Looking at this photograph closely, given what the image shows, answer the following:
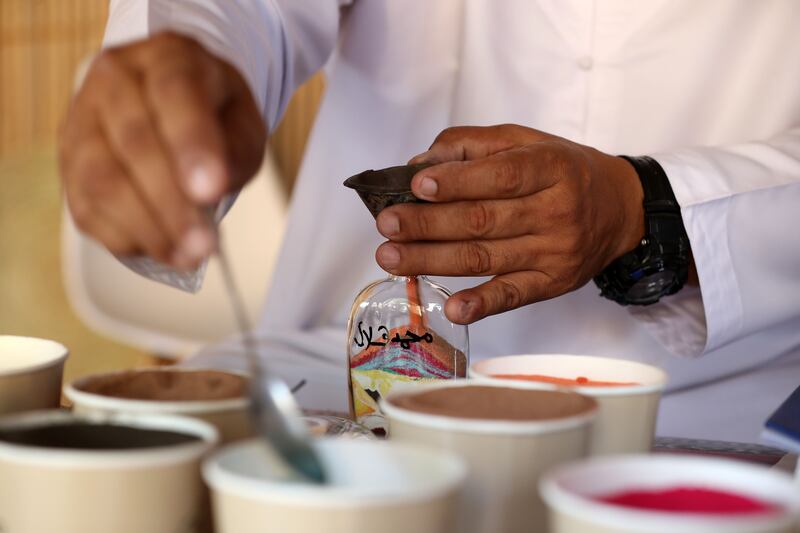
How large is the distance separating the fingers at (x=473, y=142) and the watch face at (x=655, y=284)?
188mm

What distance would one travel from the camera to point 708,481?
48 centimetres

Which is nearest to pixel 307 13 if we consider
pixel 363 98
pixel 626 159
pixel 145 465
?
pixel 363 98

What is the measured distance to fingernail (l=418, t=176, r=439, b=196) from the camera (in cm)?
85

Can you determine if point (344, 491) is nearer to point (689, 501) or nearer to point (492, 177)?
point (689, 501)

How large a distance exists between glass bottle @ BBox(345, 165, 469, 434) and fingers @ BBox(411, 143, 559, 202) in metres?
0.02

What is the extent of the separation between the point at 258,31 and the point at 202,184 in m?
0.67

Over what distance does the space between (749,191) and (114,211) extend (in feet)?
2.41

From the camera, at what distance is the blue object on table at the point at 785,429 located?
1.91ft

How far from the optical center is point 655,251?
1.05m

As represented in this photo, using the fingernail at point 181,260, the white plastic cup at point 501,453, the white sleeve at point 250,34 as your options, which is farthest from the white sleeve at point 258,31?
the white plastic cup at point 501,453

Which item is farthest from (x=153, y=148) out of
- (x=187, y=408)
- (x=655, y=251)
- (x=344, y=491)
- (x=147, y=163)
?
(x=655, y=251)

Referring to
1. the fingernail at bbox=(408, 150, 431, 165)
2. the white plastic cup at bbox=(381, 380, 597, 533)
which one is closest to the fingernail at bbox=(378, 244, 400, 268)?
the fingernail at bbox=(408, 150, 431, 165)

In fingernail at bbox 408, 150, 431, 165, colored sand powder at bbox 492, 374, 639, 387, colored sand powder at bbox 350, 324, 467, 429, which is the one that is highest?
fingernail at bbox 408, 150, 431, 165

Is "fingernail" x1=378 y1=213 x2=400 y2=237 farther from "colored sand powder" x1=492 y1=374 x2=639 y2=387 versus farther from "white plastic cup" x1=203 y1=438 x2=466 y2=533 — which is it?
"white plastic cup" x1=203 y1=438 x2=466 y2=533
